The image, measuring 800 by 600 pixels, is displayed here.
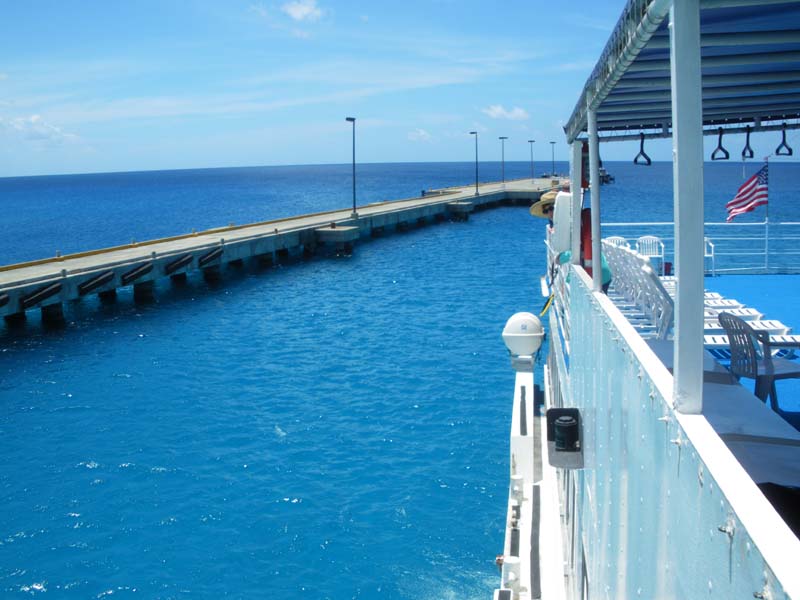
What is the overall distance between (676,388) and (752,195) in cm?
1280

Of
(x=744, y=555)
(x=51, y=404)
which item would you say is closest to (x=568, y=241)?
(x=744, y=555)

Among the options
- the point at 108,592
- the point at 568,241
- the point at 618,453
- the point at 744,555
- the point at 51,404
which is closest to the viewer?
the point at 744,555

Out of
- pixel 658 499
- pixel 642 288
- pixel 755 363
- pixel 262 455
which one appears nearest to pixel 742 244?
pixel 262 455

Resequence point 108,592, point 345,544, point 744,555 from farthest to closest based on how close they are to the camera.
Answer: point 345,544, point 108,592, point 744,555

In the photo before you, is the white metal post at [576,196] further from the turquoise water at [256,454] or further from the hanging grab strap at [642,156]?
the turquoise water at [256,454]

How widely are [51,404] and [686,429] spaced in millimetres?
16386

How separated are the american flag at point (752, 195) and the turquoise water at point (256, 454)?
5.59m

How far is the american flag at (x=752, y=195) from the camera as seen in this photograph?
12922 mm

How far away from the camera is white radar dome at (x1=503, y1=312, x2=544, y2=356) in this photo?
8.69 m

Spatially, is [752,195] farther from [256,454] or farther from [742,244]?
[742,244]

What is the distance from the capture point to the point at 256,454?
1269cm

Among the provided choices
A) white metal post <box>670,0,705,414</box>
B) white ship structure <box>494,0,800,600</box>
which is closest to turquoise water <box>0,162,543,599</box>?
white ship structure <box>494,0,800,600</box>

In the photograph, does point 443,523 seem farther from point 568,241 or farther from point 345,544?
point 568,241

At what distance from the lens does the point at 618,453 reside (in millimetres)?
2980
